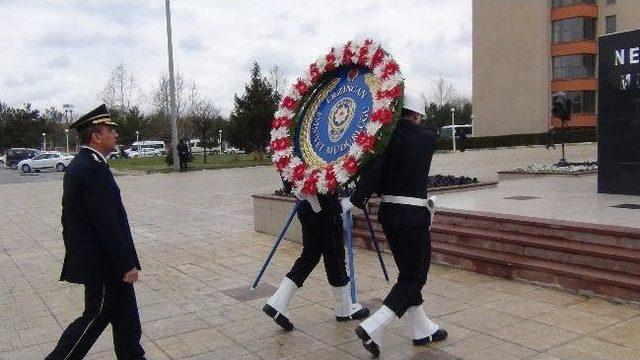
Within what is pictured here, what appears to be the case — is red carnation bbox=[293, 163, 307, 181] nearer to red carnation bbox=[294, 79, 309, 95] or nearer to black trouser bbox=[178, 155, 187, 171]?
red carnation bbox=[294, 79, 309, 95]

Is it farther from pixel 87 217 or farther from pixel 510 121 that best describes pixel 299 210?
pixel 510 121

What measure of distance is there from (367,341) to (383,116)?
63.0 inches

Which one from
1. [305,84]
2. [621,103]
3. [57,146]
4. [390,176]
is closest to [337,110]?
[305,84]

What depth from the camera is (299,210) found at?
190 inches

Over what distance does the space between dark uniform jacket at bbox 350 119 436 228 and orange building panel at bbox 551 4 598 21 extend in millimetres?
50351

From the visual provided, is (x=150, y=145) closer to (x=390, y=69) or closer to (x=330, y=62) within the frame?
(x=330, y=62)

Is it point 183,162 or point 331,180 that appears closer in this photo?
point 331,180

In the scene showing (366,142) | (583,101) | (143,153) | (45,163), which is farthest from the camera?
(143,153)

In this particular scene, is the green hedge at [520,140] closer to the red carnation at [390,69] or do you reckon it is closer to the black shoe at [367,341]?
the red carnation at [390,69]

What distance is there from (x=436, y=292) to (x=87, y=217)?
11.7 feet

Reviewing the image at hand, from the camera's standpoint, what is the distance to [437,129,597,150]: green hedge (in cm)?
4050

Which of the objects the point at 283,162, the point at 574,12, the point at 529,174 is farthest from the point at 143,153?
the point at 283,162

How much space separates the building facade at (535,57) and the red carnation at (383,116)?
1878 inches

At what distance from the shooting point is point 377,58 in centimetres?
446
